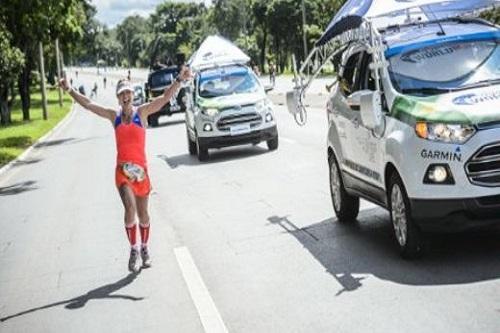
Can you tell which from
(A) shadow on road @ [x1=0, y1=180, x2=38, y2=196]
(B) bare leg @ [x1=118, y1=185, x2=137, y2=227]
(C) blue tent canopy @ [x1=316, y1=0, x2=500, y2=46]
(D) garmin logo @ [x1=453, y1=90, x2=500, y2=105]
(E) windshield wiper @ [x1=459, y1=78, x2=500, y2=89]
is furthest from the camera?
(A) shadow on road @ [x1=0, y1=180, x2=38, y2=196]

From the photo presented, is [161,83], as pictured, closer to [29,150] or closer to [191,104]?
[29,150]

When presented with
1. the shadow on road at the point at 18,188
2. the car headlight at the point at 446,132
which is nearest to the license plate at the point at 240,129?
the shadow on road at the point at 18,188

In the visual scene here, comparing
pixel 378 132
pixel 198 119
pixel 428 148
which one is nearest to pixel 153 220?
pixel 378 132

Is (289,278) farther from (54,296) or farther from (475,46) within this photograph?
(475,46)

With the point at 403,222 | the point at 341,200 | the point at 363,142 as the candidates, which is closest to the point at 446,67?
the point at 363,142

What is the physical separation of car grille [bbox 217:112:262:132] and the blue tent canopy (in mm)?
8181

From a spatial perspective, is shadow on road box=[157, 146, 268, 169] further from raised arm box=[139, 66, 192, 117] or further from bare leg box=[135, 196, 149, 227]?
raised arm box=[139, 66, 192, 117]

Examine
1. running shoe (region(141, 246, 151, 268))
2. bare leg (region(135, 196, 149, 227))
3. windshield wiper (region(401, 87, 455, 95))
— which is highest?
windshield wiper (region(401, 87, 455, 95))

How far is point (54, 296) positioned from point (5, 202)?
859 centimetres

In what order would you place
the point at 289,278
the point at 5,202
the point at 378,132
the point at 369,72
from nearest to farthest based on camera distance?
the point at 289,278
the point at 378,132
the point at 369,72
the point at 5,202

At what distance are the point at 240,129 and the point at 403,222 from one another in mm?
11793

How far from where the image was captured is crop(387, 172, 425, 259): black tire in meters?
7.40

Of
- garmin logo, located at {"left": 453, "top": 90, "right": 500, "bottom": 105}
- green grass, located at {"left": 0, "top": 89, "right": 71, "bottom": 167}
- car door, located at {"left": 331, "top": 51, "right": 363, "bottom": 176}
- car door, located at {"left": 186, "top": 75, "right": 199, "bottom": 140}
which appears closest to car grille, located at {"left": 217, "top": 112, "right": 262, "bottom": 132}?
car door, located at {"left": 186, "top": 75, "right": 199, "bottom": 140}

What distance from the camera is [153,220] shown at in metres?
11.7
